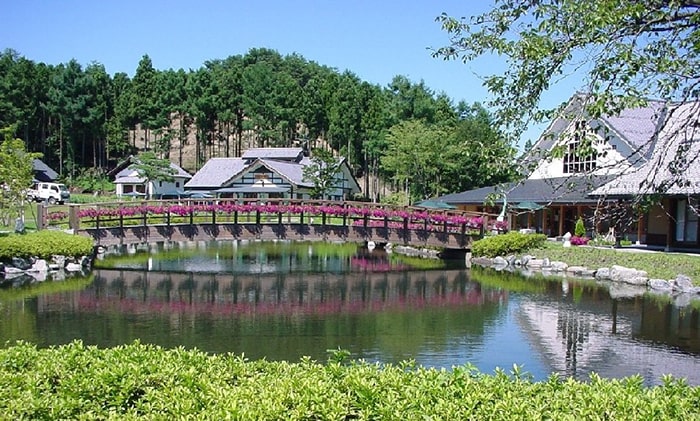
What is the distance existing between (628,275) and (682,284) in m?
1.81

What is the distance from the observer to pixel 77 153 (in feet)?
178

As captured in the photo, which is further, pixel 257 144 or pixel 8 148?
pixel 257 144

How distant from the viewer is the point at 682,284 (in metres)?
17.4

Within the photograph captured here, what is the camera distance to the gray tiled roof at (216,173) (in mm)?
46469

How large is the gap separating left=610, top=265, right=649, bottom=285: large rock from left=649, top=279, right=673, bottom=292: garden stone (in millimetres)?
375

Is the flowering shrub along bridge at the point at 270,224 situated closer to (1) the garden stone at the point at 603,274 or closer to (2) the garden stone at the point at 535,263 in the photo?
(2) the garden stone at the point at 535,263

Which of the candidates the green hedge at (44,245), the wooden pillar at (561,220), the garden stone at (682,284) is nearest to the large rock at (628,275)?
the garden stone at (682,284)

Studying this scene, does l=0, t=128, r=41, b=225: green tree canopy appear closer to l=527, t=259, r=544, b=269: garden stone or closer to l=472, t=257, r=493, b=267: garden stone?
l=472, t=257, r=493, b=267: garden stone

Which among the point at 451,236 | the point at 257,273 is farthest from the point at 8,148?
the point at 451,236

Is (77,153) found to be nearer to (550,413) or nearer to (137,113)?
(137,113)

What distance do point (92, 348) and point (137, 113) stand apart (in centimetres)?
5146

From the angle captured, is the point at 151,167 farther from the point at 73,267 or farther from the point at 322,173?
the point at 73,267

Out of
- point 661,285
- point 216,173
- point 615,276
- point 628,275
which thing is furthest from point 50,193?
point 661,285

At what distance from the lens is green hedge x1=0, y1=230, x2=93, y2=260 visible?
1838cm
